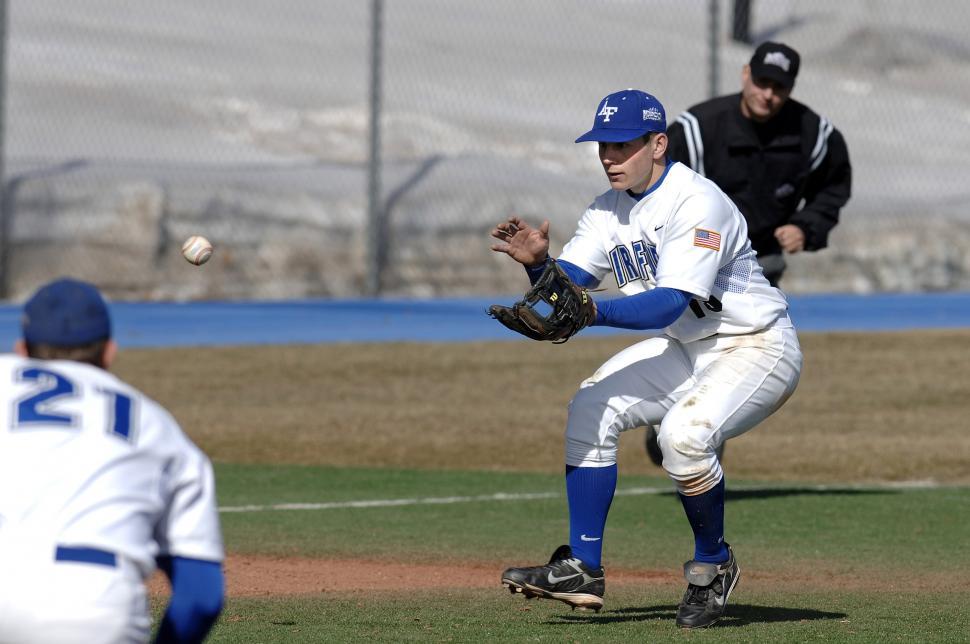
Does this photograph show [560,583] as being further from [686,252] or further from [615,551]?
[615,551]

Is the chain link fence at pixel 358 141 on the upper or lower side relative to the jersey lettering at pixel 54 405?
upper

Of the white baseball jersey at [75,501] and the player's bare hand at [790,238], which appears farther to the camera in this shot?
the player's bare hand at [790,238]

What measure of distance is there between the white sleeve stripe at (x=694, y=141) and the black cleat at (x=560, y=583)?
367 cm

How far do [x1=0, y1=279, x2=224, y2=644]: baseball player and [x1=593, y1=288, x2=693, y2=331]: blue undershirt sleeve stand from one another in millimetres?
2502

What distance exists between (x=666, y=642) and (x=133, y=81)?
1385cm

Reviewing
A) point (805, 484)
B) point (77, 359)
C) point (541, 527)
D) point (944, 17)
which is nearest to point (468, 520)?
point (541, 527)

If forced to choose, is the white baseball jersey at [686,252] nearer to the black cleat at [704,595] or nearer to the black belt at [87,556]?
the black cleat at [704,595]

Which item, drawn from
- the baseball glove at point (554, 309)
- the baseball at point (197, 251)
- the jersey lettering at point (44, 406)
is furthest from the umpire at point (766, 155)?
the jersey lettering at point (44, 406)

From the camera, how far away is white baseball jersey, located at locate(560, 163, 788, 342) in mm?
5832

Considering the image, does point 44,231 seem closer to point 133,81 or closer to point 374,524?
point 133,81

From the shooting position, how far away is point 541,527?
343 inches

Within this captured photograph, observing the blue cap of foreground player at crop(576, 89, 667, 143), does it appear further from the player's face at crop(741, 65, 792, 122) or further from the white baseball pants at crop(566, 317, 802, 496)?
the player's face at crop(741, 65, 792, 122)

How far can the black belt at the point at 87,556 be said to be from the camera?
315 cm

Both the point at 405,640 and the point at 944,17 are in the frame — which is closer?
the point at 405,640
